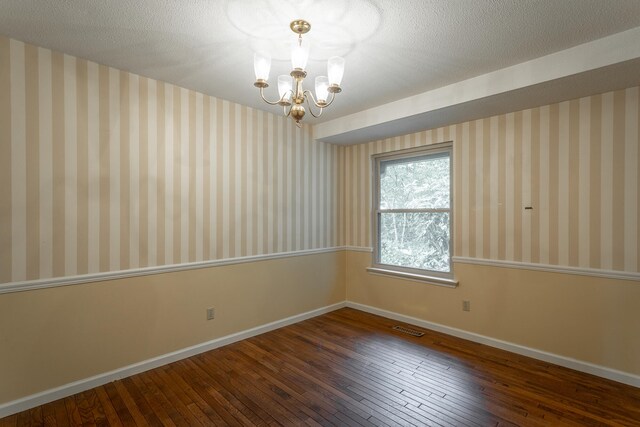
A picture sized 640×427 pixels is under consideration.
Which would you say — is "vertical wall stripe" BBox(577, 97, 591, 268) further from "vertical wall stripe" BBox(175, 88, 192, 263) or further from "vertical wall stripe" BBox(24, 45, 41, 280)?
"vertical wall stripe" BBox(24, 45, 41, 280)

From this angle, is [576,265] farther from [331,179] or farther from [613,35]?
[331,179]

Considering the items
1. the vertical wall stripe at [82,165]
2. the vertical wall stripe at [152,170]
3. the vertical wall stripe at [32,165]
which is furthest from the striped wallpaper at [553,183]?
the vertical wall stripe at [32,165]

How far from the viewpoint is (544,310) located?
115 inches

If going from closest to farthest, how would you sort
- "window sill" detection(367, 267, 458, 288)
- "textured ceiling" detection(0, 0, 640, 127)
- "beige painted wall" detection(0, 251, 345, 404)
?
"textured ceiling" detection(0, 0, 640, 127)
"beige painted wall" detection(0, 251, 345, 404)
"window sill" detection(367, 267, 458, 288)

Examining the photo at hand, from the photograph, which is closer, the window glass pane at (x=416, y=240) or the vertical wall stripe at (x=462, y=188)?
the vertical wall stripe at (x=462, y=188)

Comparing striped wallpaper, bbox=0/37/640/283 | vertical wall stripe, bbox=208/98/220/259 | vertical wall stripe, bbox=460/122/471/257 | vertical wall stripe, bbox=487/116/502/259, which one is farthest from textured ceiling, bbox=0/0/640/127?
vertical wall stripe, bbox=460/122/471/257

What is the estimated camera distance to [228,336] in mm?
3307

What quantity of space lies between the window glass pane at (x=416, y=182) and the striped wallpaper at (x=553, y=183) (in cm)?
21

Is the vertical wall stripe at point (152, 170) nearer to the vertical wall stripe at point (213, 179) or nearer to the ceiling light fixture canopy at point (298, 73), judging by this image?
the vertical wall stripe at point (213, 179)

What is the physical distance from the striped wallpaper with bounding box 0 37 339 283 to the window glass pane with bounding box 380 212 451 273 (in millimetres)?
1450

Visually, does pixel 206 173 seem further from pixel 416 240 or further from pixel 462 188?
pixel 462 188

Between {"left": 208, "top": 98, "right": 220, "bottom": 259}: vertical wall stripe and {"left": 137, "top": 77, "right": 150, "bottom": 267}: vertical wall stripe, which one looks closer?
{"left": 137, "top": 77, "right": 150, "bottom": 267}: vertical wall stripe

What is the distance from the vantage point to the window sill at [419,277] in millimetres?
3553

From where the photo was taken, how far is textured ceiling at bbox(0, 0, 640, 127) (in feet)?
5.94
